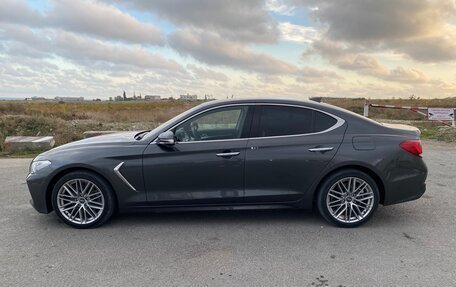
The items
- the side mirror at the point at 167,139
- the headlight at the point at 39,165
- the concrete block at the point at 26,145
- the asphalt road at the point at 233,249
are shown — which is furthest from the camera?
the concrete block at the point at 26,145

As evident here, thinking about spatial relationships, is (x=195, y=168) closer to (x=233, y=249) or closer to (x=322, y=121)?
(x=233, y=249)

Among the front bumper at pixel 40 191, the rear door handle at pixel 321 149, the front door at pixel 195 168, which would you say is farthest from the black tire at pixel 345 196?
the front bumper at pixel 40 191

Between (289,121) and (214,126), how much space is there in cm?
97

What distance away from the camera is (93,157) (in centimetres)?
425

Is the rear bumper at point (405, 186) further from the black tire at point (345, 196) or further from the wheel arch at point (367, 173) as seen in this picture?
the black tire at point (345, 196)

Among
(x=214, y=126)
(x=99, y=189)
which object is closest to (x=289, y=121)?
Result: (x=214, y=126)

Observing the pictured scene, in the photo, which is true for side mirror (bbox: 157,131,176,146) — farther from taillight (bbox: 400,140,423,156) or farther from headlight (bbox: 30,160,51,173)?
taillight (bbox: 400,140,423,156)

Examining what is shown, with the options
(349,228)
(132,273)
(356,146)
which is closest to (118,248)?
(132,273)

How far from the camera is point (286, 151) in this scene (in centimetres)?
426

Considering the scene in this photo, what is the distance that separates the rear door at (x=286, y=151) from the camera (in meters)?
4.25

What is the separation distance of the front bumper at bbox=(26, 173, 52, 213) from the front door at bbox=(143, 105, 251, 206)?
4.16 feet

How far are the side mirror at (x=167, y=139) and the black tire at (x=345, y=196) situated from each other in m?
1.96

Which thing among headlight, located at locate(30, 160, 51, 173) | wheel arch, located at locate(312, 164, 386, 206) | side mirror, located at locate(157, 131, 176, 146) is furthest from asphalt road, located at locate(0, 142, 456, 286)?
side mirror, located at locate(157, 131, 176, 146)

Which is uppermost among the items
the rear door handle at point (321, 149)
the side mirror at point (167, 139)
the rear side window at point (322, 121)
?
the rear side window at point (322, 121)
